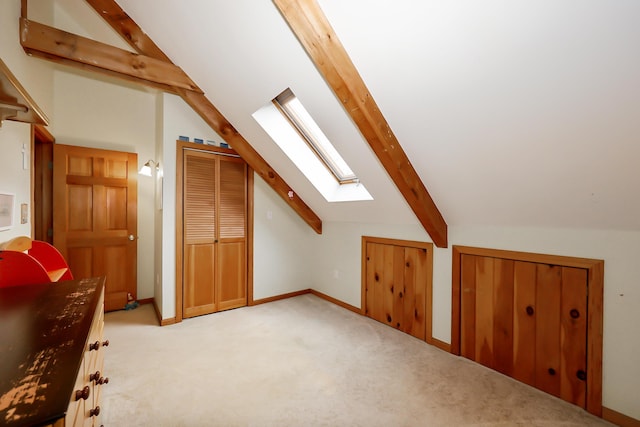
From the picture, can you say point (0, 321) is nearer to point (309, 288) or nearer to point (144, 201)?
point (144, 201)

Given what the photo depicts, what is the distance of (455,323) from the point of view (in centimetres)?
244

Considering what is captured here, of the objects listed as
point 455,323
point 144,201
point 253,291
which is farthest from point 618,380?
point 144,201

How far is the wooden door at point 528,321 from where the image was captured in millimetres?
1819

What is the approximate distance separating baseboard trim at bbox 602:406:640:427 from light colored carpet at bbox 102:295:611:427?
0.06m

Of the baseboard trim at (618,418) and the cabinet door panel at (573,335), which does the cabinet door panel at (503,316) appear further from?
the baseboard trim at (618,418)

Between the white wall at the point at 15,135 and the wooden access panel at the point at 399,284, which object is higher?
the white wall at the point at 15,135

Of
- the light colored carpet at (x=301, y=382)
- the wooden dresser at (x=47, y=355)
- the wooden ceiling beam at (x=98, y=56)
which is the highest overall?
the wooden ceiling beam at (x=98, y=56)

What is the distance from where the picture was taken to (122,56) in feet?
7.77

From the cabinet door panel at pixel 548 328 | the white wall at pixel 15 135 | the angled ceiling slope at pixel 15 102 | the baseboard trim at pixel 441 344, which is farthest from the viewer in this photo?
the baseboard trim at pixel 441 344

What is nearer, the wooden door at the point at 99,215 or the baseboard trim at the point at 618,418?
the baseboard trim at the point at 618,418

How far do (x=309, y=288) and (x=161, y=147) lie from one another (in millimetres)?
2638

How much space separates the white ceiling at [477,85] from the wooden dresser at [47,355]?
69.5 inches

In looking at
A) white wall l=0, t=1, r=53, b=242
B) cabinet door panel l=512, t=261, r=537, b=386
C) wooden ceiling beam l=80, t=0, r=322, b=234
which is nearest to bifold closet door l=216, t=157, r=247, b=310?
wooden ceiling beam l=80, t=0, r=322, b=234

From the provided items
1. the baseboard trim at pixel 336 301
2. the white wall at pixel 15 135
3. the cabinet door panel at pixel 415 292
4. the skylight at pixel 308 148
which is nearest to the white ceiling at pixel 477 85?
the skylight at pixel 308 148
